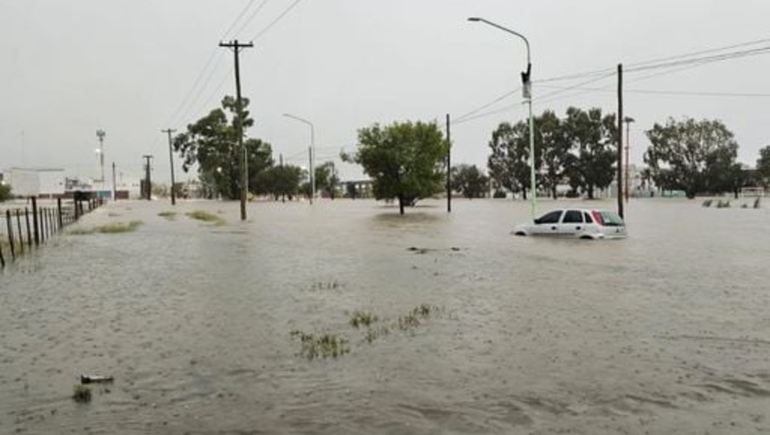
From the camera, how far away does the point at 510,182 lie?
494 feet

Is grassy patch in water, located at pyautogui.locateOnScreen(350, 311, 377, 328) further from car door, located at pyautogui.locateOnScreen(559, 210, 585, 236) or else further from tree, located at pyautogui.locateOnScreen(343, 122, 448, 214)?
tree, located at pyautogui.locateOnScreen(343, 122, 448, 214)

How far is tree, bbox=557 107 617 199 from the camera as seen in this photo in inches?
5261

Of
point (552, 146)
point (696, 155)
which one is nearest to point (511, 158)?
point (552, 146)

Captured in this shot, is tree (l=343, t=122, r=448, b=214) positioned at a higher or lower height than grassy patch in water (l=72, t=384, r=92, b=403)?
higher

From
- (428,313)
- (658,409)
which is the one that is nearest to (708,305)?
(428,313)

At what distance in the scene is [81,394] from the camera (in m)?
7.45

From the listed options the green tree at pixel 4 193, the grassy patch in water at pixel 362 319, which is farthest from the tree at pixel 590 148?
the grassy patch in water at pixel 362 319

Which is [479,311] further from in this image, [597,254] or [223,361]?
[597,254]

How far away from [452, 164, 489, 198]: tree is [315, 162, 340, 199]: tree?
2886 centimetres

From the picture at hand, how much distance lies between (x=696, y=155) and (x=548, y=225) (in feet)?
349

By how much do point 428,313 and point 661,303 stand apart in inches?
174

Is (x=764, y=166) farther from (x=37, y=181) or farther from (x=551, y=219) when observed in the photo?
(x=37, y=181)

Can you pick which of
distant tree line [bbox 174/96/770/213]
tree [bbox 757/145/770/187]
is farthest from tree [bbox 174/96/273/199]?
tree [bbox 757/145/770/187]

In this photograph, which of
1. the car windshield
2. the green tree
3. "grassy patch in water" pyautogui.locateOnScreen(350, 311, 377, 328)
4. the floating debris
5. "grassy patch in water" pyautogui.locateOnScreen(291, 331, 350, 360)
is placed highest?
the green tree
